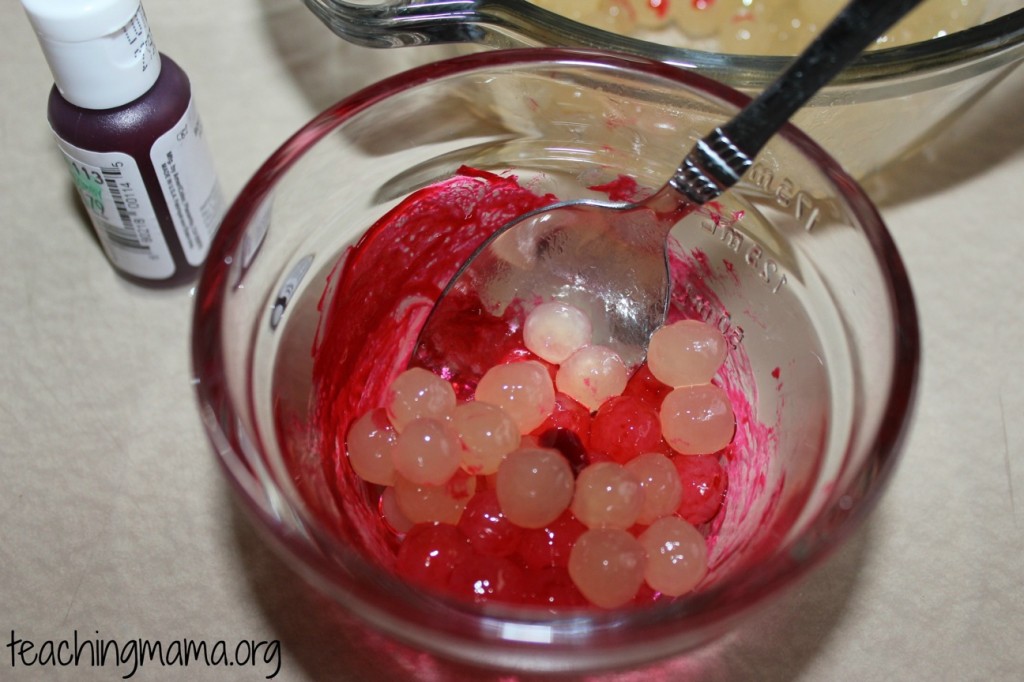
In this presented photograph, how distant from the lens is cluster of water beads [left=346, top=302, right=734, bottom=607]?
601 mm

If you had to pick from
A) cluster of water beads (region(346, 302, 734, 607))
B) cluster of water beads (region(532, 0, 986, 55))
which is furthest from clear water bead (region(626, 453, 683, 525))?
cluster of water beads (region(532, 0, 986, 55))

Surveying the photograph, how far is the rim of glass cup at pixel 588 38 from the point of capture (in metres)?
0.65

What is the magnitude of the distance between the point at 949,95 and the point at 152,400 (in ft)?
2.23

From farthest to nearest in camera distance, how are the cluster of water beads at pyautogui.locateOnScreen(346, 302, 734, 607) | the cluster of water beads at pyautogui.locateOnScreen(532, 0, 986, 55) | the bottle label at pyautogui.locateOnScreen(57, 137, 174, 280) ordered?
the cluster of water beads at pyautogui.locateOnScreen(532, 0, 986, 55), the bottle label at pyautogui.locateOnScreen(57, 137, 174, 280), the cluster of water beads at pyautogui.locateOnScreen(346, 302, 734, 607)

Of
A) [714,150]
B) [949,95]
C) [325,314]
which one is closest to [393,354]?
[325,314]

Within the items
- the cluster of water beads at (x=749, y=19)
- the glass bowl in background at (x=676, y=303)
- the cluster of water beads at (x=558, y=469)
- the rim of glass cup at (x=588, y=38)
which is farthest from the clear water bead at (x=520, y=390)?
the cluster of water beads at (x=749, y=19)

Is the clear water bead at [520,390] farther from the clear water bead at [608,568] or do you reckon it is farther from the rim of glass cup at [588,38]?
the rim of glass cup at [588,38]

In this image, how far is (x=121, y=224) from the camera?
2.50 feet

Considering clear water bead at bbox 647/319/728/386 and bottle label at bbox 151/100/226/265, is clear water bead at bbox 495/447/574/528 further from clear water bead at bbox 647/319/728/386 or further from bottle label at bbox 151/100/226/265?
bottle label at bbox 151/100/226/265

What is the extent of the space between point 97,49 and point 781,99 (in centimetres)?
45

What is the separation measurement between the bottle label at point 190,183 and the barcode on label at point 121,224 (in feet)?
0.10

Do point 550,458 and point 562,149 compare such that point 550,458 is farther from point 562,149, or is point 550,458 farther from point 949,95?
point 949,95

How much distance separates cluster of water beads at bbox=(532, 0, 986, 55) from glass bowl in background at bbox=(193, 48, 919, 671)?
180mm

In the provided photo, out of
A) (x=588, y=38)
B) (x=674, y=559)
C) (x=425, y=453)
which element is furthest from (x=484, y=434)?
(x=588, y=38)
